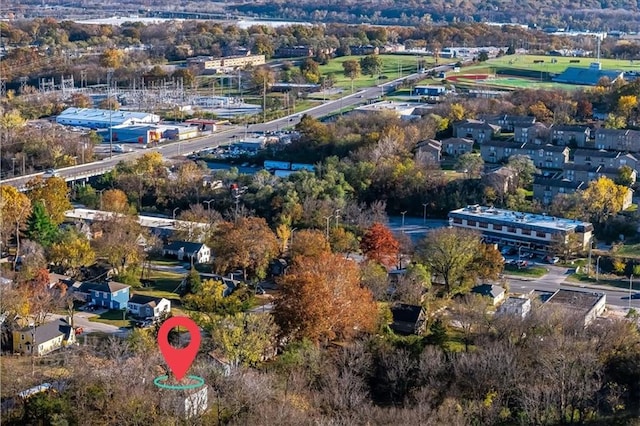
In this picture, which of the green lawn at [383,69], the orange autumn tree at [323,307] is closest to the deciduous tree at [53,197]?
the orange autumn tree at [323,307]

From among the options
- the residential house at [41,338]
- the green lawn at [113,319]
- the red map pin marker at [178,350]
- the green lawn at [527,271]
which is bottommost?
the green lawn at [113,319]

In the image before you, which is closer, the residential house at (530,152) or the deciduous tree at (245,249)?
the deciduous tree at (245,249)

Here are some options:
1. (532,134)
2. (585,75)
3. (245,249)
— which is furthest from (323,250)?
(585,75)

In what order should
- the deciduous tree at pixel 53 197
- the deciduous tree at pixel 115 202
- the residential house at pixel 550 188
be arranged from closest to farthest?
the deciduous tree at pixel 53 197, the deciduous tree at pixel 115 202, the residential house at pixel 550 188

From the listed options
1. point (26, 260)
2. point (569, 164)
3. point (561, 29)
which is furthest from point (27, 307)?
point (561, 29)

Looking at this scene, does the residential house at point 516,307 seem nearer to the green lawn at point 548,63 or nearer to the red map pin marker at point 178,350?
the red map pin marker at point 178,350

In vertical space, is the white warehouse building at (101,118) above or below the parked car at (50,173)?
above

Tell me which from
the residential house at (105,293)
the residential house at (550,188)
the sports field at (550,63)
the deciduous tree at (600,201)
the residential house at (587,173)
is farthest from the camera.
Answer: the sports field at (550,63)

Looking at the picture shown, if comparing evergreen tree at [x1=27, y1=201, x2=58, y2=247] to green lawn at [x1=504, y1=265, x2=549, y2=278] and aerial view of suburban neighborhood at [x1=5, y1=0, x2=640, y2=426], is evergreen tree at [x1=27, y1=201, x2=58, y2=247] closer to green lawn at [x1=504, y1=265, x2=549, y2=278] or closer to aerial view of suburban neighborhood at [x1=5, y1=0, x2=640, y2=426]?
aerial view of suburban neighborhood at [x1=5, y1=0, x2=640, y2=426]
